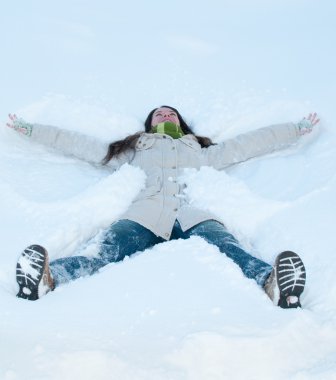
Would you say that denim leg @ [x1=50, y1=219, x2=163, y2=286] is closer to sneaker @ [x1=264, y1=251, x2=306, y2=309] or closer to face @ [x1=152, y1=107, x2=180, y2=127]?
sneaker @ [x1=264, y1=251, x2=306, y2=309]

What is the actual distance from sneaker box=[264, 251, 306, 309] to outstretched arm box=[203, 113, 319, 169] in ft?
3.45

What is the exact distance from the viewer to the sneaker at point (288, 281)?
1.66 meters

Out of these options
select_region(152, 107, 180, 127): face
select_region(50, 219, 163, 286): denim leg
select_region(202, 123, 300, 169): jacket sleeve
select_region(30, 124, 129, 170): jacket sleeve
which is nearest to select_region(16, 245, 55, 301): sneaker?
select_region(50, 219, 163, 286): denim leg

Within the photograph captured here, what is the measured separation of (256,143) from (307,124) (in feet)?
0.94

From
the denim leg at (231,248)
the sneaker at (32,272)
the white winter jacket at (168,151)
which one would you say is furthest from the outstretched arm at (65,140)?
the sneaker at (32,272)

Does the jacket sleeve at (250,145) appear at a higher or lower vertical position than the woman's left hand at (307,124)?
lower

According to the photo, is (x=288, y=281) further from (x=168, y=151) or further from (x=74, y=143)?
(x=74, y=143)

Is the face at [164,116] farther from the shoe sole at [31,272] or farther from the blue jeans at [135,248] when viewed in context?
the shoe sole at [31,272]

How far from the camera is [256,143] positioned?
270 cm

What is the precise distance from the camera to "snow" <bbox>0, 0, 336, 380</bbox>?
144cm

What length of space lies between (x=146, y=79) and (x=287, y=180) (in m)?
1.17

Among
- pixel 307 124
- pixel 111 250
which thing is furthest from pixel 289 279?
pixel 307 124

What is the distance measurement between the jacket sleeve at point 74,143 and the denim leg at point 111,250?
0.56 m

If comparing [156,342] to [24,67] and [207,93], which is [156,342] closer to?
[207,93]
